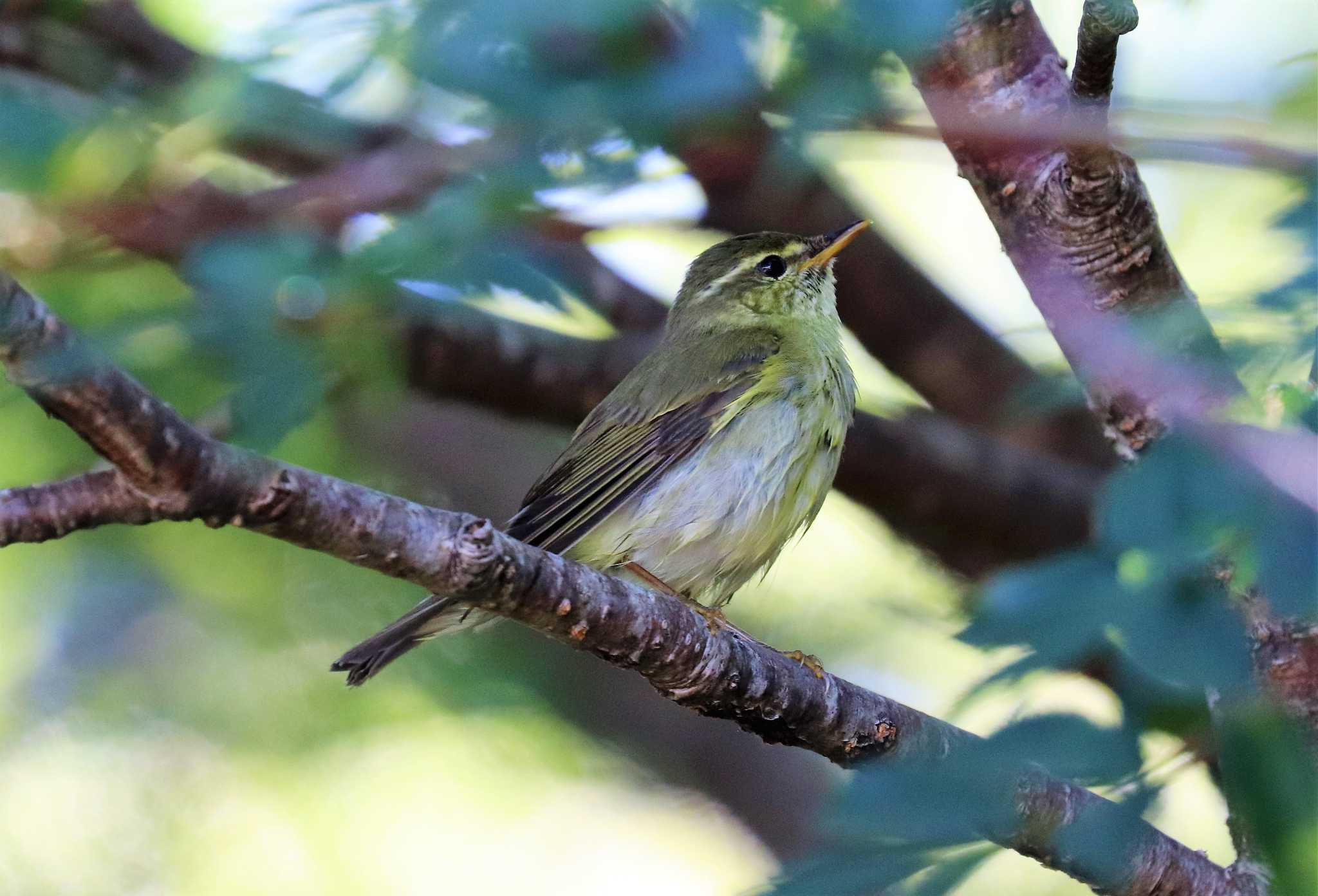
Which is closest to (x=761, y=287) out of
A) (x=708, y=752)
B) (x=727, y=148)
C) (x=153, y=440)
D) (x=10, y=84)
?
(x=727, y=148)

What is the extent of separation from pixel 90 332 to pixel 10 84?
1122 mm

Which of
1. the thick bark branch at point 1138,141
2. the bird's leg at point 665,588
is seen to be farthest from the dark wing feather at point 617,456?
the thick bark branch at point 1138,141

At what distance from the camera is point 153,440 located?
1.81 m

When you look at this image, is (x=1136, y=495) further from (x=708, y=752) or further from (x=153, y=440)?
(x=708, y=752)

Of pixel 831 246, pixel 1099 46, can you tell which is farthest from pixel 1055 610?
pixel 831 246

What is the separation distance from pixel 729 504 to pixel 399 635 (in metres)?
1.00

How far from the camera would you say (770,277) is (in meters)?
4.99

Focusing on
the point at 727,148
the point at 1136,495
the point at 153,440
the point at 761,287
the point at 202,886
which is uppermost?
the point at 153,440

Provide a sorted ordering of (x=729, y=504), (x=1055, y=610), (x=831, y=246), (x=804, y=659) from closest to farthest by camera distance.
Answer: (x=1055, y=610), (x=804, y=659), (x=729, y=504), (x=831, y=246)

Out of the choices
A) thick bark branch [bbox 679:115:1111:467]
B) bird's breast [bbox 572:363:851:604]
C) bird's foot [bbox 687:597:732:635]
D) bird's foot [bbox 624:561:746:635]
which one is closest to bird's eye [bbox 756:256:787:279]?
thick bark branch [bbox 679:115:1111:467]

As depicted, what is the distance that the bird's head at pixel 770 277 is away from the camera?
4938mm

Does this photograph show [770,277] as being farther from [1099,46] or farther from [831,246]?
[1099,46]

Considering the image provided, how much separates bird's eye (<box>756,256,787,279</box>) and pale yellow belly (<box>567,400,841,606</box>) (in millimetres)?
912

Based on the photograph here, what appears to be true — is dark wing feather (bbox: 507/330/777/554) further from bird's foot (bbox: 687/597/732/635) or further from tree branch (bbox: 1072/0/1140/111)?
tree branch (bbox: 1072/0/1140/111)
